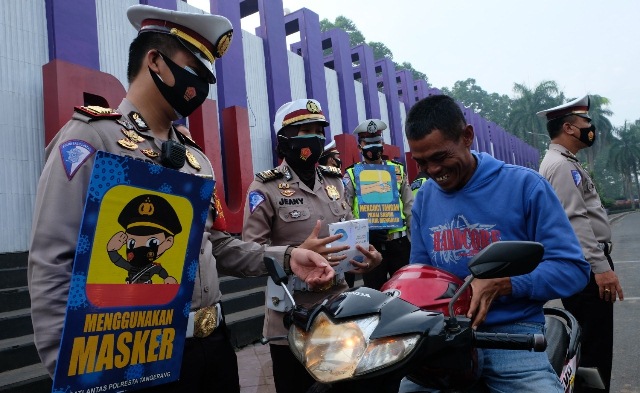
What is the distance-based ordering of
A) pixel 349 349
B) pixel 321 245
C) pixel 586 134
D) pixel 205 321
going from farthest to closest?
pixel 586 134 < pixel 321 245 < pixel 205 321 < pixel 349 349

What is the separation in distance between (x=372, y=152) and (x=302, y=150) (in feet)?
7.24

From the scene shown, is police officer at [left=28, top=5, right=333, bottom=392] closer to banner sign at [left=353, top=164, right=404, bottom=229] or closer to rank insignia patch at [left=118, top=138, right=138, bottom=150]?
rank insignia patch at [left=118, top=138, right=138, bottom=150]

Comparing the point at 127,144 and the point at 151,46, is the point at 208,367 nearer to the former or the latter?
the point at 127,144

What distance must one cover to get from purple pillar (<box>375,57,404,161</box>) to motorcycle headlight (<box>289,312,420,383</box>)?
16.6m

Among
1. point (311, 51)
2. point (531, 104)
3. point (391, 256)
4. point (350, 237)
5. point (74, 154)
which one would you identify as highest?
point (531, 104)

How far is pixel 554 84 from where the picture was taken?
4722cm

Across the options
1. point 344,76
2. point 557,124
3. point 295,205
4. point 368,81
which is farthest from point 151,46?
point 368,81

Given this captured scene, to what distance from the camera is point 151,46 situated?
1.75m

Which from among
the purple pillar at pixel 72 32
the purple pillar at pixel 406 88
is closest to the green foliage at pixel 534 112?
the purple pillar at pixel 406 88

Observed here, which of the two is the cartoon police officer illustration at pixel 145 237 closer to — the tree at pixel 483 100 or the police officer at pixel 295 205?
the police officer at pixel 295 205

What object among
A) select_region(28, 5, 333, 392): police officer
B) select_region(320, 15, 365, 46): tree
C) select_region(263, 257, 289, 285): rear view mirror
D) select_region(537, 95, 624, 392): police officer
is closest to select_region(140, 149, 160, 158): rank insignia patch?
select_region(28, 5, 333, 392): police officer

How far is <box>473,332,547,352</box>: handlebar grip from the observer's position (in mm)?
1184

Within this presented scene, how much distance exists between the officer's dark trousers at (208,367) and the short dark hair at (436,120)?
104 centimetres

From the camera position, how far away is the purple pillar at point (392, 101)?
17.4 m
